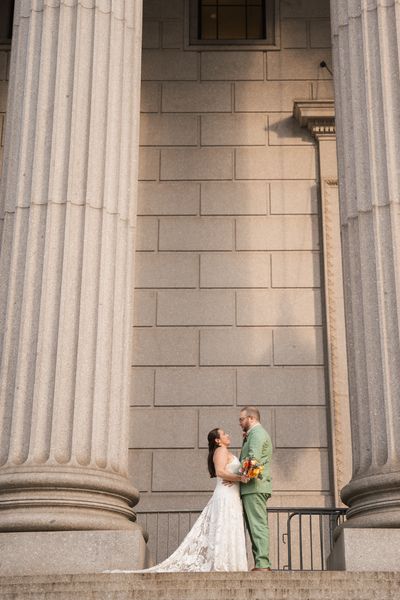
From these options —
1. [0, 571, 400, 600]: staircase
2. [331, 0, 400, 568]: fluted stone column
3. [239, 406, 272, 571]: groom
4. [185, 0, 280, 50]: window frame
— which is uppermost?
[185, 0, 280, 50]: window frame

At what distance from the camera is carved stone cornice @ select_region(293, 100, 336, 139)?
20.6m

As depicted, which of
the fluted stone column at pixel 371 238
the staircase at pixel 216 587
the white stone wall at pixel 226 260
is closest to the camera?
the staircase at pixel 216 587

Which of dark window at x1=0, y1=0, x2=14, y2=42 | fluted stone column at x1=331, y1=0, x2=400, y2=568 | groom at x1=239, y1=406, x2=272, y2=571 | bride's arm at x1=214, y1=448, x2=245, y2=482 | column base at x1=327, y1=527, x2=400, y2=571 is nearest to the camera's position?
column base at x1=327, y1=527, x2=400, y2=571

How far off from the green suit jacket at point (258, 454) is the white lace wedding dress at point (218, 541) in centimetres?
26

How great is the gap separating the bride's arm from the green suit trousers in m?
0.28

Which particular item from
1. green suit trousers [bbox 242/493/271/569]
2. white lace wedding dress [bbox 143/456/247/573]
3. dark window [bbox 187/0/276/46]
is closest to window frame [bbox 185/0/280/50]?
dark window [bbox 187/0/276/46]

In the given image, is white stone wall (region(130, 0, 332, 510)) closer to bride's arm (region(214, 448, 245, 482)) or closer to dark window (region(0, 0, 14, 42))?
dark window (region(0, 0, 14, 42))

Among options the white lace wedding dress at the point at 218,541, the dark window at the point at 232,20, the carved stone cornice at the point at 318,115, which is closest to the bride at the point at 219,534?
the white lace wedding dress at the point at 218,541

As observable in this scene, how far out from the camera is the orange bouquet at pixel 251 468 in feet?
41.7

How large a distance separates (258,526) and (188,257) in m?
8.40

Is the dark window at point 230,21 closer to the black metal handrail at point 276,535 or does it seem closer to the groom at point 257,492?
the black metal handrail at point 276,535

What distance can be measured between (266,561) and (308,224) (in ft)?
30.2

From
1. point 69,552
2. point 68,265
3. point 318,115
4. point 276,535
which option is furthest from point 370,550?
point 318,115

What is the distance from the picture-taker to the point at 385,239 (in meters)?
13.3
